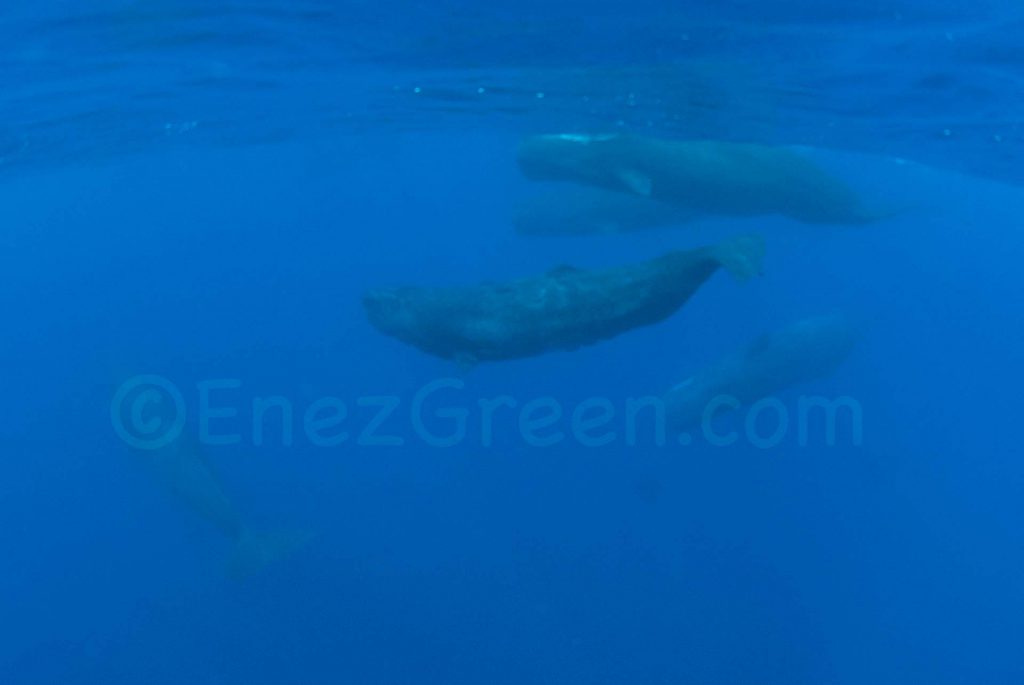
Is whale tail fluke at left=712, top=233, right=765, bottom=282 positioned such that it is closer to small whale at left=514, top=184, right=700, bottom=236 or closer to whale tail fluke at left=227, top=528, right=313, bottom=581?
small whale at left=514, top=184, right=700, bottom=236

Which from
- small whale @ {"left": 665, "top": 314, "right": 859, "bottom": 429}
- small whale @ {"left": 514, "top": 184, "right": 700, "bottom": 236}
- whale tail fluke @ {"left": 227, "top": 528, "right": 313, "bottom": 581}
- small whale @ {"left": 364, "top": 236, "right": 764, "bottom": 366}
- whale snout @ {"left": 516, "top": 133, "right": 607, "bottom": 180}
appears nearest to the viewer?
small whale @ {"left": 364, "top": 236, "right": 764, "bottom": 366}

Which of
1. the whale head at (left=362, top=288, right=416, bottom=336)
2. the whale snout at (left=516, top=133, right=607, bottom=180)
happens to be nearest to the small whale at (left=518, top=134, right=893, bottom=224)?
the whale snout at (left=516, top=133, right=607, bottom=180)

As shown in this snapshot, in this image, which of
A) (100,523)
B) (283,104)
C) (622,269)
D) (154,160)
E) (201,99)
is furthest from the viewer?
(154,160)

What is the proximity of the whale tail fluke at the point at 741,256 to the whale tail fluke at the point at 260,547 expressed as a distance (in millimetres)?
11030

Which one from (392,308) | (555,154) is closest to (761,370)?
(555,154)

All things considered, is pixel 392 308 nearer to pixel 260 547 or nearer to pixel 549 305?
pixel 549 305

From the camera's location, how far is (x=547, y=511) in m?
21.9

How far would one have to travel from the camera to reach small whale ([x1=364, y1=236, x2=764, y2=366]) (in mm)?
9680

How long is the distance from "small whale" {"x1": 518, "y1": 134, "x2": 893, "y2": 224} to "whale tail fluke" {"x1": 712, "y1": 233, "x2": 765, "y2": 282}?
6.26 metres

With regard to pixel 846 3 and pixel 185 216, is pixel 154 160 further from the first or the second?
pixel 185 216

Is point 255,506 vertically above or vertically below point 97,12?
below

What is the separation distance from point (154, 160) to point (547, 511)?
18.9 meters

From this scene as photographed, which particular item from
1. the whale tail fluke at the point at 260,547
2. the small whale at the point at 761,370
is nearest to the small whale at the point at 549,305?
the small whale at the point at 761,370

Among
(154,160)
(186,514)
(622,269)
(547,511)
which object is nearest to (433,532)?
(547,511)
